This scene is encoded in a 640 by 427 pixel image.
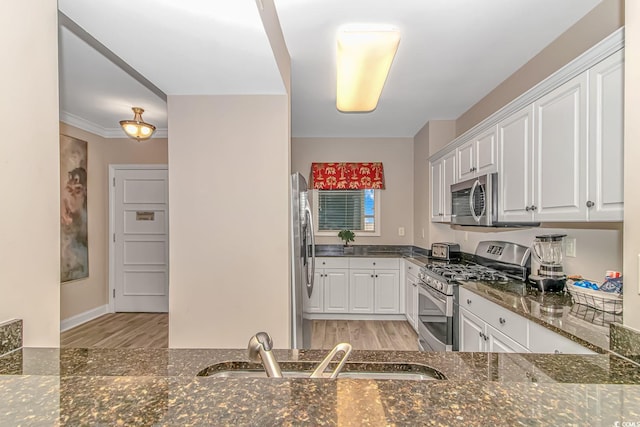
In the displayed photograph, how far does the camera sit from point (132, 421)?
0.53 meters

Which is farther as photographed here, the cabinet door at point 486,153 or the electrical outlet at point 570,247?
the cabinet door at point 486,153

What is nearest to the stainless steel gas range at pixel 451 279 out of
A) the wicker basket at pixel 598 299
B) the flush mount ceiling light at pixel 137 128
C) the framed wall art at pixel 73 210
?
the wicker basket at pixel 598 299

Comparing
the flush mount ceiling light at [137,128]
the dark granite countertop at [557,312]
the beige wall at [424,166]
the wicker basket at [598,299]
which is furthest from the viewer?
the beige wall at [424,166]

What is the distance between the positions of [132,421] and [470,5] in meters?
2.26

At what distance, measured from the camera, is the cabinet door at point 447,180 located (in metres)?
3.32

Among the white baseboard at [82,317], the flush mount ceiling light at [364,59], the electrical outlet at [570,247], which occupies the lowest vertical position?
the white baseboard at [82,317]

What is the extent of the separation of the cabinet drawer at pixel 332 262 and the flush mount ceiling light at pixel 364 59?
224 cm

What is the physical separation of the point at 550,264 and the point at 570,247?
0.19m

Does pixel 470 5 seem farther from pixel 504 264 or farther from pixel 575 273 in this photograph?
pixel 504 264

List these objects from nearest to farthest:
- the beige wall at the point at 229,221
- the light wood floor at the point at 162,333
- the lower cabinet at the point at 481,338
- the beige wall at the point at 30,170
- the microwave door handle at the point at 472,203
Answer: the beige wall at the point at 30,170
the lower cabinet at the point at 481,338
the beige wall at the point at 229,221
the microwave door handle at the point at 472,203
the light wood floor at the point at 162,333

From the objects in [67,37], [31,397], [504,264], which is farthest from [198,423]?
[504,264]

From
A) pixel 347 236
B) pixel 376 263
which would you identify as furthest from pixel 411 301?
pixel 347 236

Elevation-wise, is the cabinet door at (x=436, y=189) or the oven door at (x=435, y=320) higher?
the cabinet door at (x=436, y=189)

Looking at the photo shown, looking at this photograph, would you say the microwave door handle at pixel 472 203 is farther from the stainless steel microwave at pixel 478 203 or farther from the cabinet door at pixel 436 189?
the cabinet door at pixel 436 189
